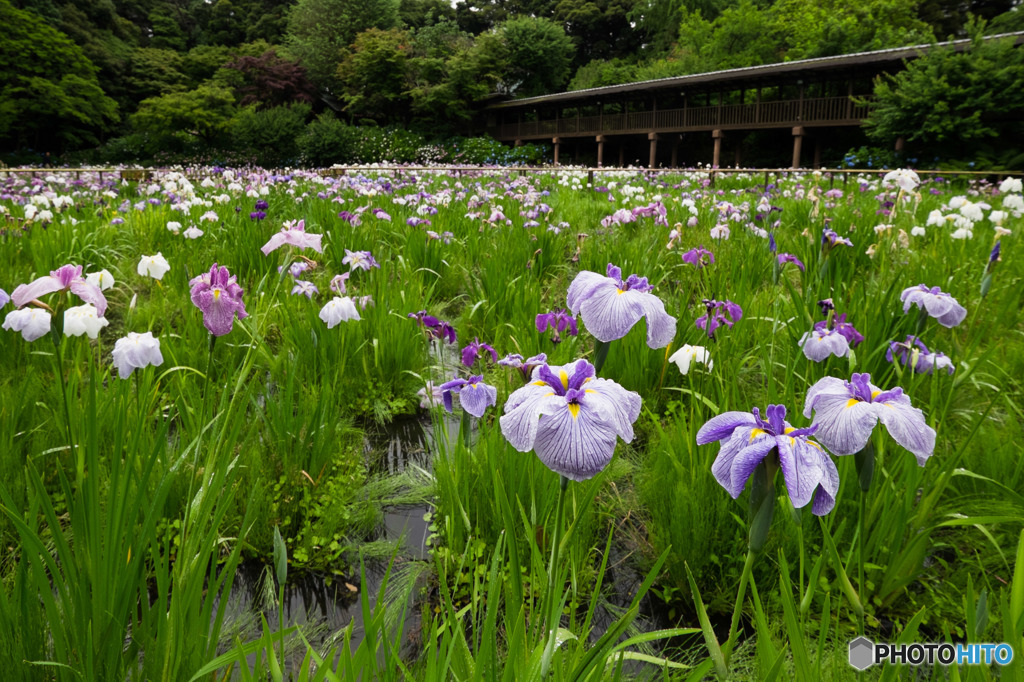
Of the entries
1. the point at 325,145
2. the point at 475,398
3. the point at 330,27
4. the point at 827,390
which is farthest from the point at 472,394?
the point at 330,27

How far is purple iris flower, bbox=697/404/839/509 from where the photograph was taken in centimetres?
75

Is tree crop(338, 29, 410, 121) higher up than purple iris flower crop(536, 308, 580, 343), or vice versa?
tree crop(338, 29, 410, 121)

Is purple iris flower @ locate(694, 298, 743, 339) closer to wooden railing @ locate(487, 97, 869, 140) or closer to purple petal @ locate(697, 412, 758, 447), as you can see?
purple petal @ locate(697, 412, 758, 447)

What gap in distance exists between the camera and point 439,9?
1603 inches

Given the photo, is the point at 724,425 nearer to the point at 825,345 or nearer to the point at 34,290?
the point at 825,345

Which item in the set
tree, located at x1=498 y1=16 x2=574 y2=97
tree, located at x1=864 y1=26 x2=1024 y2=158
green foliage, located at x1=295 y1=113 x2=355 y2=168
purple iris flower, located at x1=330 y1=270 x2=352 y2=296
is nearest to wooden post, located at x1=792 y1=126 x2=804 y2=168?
tree, located at x1=864 y1=26 x2=1024 y2=158

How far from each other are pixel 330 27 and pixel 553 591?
38995 mm

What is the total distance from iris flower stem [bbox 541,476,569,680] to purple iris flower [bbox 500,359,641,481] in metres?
0.07

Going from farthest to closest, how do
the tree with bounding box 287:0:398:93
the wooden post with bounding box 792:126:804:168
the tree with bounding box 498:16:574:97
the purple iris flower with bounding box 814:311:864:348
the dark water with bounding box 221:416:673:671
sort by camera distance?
the tree with bounding box 287:0:398:93, the tree with bounding box 498:16:574:97, the wooden post with bounding box 792:126:804:168, the purple iris flower with bounding box 814:311:864:348, the dark water with bounding box 221:416:673:671

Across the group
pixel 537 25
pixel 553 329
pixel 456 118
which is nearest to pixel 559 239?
pixel 553 329

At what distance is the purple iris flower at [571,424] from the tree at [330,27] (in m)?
35.9

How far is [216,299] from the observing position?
4.42ft

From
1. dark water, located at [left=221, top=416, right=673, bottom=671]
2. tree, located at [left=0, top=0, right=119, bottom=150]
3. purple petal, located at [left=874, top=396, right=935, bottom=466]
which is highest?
tree, located at [left=0, top=0, right=119, bottom=150]

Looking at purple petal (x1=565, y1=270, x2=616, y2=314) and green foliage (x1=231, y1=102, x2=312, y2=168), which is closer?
purple petal (x1=565, y1=270, x2=616, y2=314)
